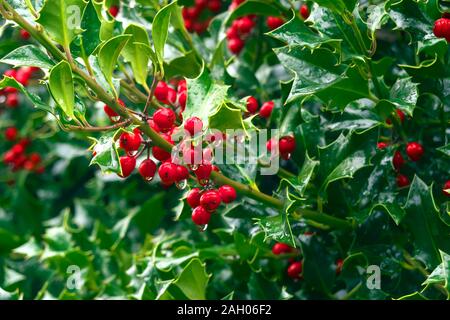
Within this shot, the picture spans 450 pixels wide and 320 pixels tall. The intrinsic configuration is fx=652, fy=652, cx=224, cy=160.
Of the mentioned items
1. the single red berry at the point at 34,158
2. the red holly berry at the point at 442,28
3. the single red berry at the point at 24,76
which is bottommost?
the single red berry at the point at 34,158

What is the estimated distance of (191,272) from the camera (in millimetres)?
1471

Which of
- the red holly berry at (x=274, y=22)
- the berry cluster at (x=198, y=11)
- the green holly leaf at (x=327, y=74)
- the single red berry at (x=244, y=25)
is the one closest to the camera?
the green holly leaf at (x=327, y=74)

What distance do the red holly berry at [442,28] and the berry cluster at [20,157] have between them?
6.10 ft

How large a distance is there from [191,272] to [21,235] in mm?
1234

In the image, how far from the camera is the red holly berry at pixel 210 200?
1269 millimetres

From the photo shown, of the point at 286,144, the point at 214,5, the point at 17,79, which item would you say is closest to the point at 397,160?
the point at 286,144

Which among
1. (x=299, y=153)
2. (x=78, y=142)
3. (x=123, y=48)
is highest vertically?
(x=123, y=48)

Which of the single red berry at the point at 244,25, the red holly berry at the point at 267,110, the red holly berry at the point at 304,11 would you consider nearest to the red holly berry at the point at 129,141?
the red holly berry at the point at 267,110

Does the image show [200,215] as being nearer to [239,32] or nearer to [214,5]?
[239,32]

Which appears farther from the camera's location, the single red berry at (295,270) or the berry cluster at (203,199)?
the single red berry at (295,270)

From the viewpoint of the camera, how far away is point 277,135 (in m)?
1.49

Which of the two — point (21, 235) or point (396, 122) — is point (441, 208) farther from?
point (21, 235)

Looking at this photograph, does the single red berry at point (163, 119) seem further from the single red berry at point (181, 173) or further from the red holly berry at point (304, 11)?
the red holly berry at point (304, 11)
